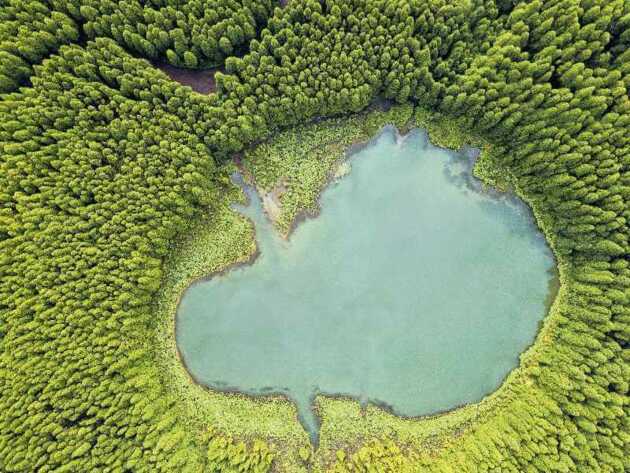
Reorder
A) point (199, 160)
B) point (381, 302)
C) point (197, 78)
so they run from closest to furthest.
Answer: point (199, 160) → point (197, 78) → point (381, 302)

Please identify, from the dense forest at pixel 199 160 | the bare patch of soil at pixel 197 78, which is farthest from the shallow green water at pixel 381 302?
the bare patch of soil at pixel 197 78

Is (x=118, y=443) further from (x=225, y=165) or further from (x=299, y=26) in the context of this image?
(x=299, y=26)

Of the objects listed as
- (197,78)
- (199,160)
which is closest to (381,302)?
(199,160)

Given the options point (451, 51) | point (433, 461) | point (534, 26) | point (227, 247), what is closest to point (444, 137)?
point (451, 51)

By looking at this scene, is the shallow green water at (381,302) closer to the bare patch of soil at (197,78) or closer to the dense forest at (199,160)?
the dense forest at (199,160)

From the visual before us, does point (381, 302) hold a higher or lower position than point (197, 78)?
lower

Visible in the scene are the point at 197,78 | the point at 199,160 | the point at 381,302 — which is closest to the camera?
the point at 199,160

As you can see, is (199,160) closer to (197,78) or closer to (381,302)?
(197,78)
